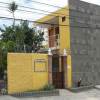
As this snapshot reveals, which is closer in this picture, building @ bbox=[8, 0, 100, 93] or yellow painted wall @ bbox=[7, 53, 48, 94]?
yellow painted wall @ bbox=[7, 53, 48, 94]

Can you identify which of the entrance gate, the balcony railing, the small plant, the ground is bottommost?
the ground

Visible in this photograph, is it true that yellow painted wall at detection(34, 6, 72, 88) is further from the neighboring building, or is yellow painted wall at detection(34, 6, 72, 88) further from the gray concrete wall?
the gray concrete wall

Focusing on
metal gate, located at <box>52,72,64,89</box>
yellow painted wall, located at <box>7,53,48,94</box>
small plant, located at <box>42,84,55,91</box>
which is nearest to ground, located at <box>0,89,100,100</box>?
small plant, located at <box>42,84,55,91</box>

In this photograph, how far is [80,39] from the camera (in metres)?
27.9

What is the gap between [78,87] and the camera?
87.2ft

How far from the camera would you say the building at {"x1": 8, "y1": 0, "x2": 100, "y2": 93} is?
24.2m

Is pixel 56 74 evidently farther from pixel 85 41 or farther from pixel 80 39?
pixel 85 41

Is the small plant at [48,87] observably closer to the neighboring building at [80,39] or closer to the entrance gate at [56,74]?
the entrance gate at [56,74]

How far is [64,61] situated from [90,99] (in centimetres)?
419

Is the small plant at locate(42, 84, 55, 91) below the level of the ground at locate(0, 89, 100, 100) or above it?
above

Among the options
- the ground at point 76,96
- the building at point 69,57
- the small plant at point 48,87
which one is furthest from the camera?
the small plant at point 48,87

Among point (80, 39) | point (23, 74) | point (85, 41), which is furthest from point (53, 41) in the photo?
point (23, 74)

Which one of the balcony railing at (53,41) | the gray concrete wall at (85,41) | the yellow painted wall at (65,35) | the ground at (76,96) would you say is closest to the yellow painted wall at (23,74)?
the ground at (76,96)

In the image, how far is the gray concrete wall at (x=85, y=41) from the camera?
27.4m
